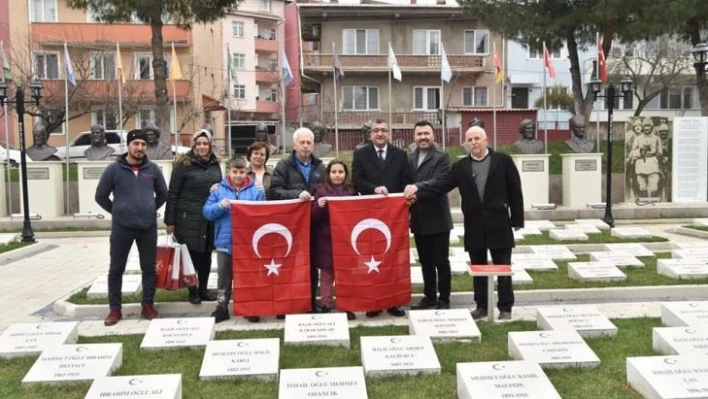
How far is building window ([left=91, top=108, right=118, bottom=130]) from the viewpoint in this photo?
120ft

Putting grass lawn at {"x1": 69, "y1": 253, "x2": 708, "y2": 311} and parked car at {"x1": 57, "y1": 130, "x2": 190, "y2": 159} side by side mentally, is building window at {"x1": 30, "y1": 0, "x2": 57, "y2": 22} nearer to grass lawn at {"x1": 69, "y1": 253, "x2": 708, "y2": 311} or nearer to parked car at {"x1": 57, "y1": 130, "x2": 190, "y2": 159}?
parked car at {"x1": 57, "y1": 130, "x2": 190, "y2": 159}

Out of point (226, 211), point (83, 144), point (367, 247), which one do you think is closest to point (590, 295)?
point (367, 247)

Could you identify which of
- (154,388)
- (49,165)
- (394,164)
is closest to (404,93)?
(49,165)

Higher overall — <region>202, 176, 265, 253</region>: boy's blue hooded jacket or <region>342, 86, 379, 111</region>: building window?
<region>342, 86, 379, 111</region>: building window

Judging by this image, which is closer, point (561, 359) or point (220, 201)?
point (561, 359)

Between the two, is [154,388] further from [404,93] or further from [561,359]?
[404,93]

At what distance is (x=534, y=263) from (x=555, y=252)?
109 centimetres

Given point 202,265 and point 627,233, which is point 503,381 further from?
point 627,233

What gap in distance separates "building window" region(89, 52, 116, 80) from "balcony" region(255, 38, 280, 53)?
14811mm

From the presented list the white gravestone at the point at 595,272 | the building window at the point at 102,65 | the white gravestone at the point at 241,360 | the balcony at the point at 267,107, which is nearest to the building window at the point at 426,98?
the balcony at the point at 267,107

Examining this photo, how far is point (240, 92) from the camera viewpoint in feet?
153

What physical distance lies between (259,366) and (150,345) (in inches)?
49.7

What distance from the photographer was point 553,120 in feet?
137

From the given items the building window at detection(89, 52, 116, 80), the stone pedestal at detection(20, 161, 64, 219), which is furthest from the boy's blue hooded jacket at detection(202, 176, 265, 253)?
the building window at detection(89, 52, 116, 80)
